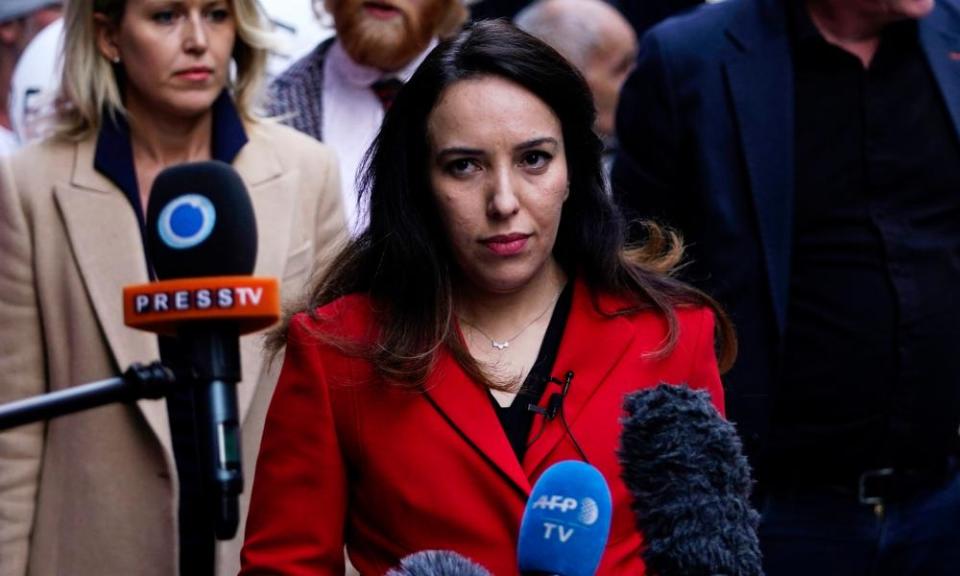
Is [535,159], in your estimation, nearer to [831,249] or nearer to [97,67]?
[831,249]

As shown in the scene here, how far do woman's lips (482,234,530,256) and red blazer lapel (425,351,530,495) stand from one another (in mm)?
232

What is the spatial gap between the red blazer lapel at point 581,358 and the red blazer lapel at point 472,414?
0.05 metres

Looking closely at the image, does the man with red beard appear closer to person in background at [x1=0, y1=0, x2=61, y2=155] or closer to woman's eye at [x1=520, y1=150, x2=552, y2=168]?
person in background at [x1=0, y1=0, x2=61, y2=155]

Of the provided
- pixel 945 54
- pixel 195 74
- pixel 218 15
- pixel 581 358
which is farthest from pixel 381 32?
pixel 581 358

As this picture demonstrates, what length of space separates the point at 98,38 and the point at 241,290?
8.85ft

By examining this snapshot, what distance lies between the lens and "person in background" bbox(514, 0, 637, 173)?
24.2 ft

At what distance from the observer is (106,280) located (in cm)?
478

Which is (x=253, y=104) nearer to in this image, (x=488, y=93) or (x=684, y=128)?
(x=684, y=128)

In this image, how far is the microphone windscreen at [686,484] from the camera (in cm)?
256

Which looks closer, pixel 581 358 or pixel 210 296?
pixel 210 296

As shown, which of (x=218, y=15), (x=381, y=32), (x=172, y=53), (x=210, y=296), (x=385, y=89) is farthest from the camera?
(x=385, y=89)

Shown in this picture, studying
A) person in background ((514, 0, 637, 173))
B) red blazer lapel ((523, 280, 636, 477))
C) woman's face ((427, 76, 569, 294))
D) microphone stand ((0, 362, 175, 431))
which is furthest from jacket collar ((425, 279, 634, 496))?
person in background ((514, 0, 637, 173))

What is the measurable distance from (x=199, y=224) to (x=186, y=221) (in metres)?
0.02

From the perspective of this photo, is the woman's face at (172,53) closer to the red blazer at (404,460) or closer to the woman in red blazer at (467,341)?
the woman in red blazer at (467,341)
